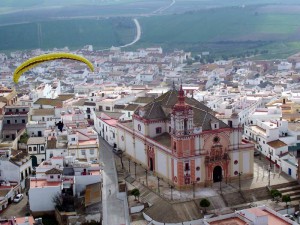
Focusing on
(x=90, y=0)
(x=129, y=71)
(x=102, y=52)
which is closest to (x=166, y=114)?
(x=129, y=71)

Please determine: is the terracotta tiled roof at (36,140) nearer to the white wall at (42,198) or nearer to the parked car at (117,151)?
the parked car at (117,151)

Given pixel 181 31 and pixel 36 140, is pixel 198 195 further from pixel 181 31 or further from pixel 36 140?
pixel 181 31

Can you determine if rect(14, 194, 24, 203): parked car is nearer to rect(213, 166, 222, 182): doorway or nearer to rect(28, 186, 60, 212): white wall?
rect(28, 186, 60, 212): white wall

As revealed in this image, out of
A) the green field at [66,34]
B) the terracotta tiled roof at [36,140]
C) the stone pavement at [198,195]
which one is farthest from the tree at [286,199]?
the green field at [66,34]

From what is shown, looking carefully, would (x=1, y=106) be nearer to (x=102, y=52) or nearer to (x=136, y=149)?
(x=136, y=149)

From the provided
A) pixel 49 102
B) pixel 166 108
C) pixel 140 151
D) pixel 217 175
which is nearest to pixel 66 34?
pixel 49 102

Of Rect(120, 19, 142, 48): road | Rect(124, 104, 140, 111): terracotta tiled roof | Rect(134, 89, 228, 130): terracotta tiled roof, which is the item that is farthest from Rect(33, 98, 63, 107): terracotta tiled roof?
Rect(120, 19, 142, 48): road

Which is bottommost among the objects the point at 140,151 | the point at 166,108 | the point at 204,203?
the point at 204,203
